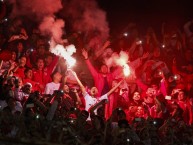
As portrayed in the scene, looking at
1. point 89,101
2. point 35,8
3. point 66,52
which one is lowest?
point 89,101

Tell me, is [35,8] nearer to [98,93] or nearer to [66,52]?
[66,52]

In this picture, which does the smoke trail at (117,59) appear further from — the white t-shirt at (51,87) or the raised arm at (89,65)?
the white t-shirt at (51,87)

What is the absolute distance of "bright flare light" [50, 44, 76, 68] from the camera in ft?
36.2

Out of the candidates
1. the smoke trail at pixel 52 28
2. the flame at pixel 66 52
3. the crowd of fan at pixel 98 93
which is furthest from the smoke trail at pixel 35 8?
the flame at pixel 66 52

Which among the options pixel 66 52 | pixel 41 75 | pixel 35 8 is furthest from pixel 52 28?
pixel 41 75

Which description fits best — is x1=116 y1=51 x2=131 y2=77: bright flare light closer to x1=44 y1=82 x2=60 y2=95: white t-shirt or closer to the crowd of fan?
the crowd of fan

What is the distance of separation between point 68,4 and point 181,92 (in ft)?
16.6

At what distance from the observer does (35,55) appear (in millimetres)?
10773

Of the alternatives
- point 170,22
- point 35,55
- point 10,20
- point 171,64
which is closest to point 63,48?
point 35,55

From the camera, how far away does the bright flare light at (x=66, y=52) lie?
11039 millimetres

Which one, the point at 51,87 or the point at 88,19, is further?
the point at 88,19

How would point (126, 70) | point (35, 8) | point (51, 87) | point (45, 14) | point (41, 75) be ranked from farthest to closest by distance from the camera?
point (35, 8) → point (45, 14) → point (126, 70) → point (41, 75) → point (51, 87)

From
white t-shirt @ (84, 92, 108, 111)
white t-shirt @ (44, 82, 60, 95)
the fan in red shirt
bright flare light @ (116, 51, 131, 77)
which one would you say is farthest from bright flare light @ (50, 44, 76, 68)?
bright flare light @ (116, 51, 131, 77)

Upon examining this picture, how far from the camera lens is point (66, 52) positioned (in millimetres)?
11133
